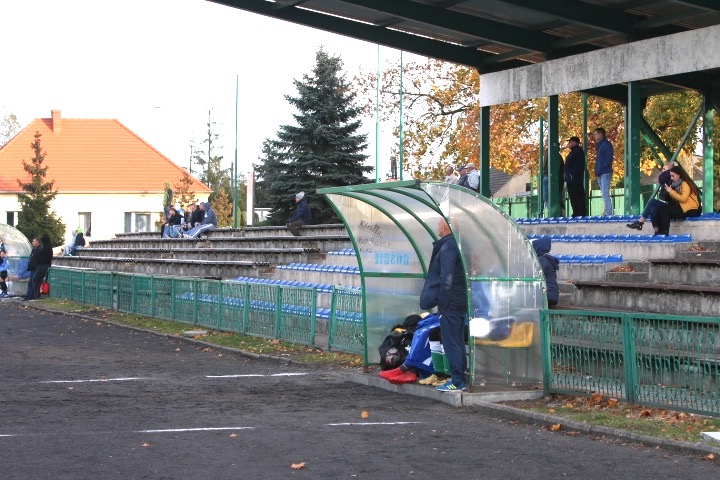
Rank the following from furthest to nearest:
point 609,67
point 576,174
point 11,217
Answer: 1. point 11,217
2. point 576,174
3. point 609,67

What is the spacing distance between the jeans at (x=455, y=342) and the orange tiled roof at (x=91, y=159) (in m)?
67.5

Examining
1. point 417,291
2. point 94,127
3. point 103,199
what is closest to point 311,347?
point 417,291

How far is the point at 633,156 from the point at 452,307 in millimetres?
12101

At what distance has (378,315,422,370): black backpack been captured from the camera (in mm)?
14595

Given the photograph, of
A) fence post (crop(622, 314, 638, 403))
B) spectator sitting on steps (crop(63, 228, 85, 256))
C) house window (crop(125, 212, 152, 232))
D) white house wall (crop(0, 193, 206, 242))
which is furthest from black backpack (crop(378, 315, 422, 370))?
white house wall (crop(0, 193, 206, 242))

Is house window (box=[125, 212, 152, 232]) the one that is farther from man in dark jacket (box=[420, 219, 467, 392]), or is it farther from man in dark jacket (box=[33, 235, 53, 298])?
man in dark jacket (box=[420, 219, 467, 392])

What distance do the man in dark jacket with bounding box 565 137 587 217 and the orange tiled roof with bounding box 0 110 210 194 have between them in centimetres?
5715

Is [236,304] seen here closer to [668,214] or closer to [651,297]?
[668,214]

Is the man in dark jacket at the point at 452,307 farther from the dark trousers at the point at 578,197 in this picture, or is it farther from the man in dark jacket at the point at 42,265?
the man in dark jacket at the point at 42,265

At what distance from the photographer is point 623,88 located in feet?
93.0

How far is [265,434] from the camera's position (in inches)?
418

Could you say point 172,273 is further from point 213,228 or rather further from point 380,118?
point 380,118

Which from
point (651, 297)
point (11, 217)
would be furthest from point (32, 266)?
point (11, 217)

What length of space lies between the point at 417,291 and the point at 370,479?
717cm
